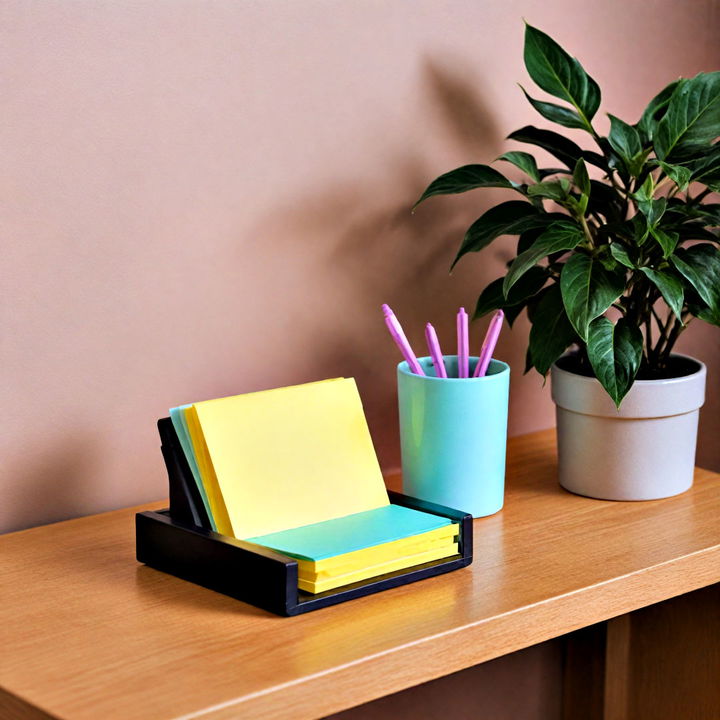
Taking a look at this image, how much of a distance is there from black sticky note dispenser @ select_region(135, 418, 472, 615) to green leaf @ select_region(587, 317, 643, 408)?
207mm

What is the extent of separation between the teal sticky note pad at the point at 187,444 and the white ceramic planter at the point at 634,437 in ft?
1.49

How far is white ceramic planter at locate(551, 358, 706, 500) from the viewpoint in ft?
3.69

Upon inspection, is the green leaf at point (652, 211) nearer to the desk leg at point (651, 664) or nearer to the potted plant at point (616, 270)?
the potted plant at point (616, 270)

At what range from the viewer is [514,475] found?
48.8 inches

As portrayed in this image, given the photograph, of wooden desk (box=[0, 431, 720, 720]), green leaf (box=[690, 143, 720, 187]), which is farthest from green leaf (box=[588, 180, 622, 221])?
wooden desk (box=[0, 431, 720, 720])

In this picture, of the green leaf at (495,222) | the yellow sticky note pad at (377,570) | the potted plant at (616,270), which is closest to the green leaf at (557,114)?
the potted plant at (616,270)

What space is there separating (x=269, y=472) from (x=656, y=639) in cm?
66

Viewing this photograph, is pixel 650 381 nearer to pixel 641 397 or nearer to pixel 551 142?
pixel 641 397

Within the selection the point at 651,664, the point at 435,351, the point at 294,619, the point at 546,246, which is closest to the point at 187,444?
the point at 294,619

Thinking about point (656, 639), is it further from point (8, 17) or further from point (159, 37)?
point (8, 17)

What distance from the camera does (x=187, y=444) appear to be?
0.92 meters

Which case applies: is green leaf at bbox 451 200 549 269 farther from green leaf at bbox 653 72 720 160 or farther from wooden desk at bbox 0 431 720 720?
wooden desk at bbox 0 431 720 720

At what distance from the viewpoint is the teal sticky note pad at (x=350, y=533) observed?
87cm

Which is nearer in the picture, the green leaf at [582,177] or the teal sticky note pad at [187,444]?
the teal sticky note pad at [187,444]
